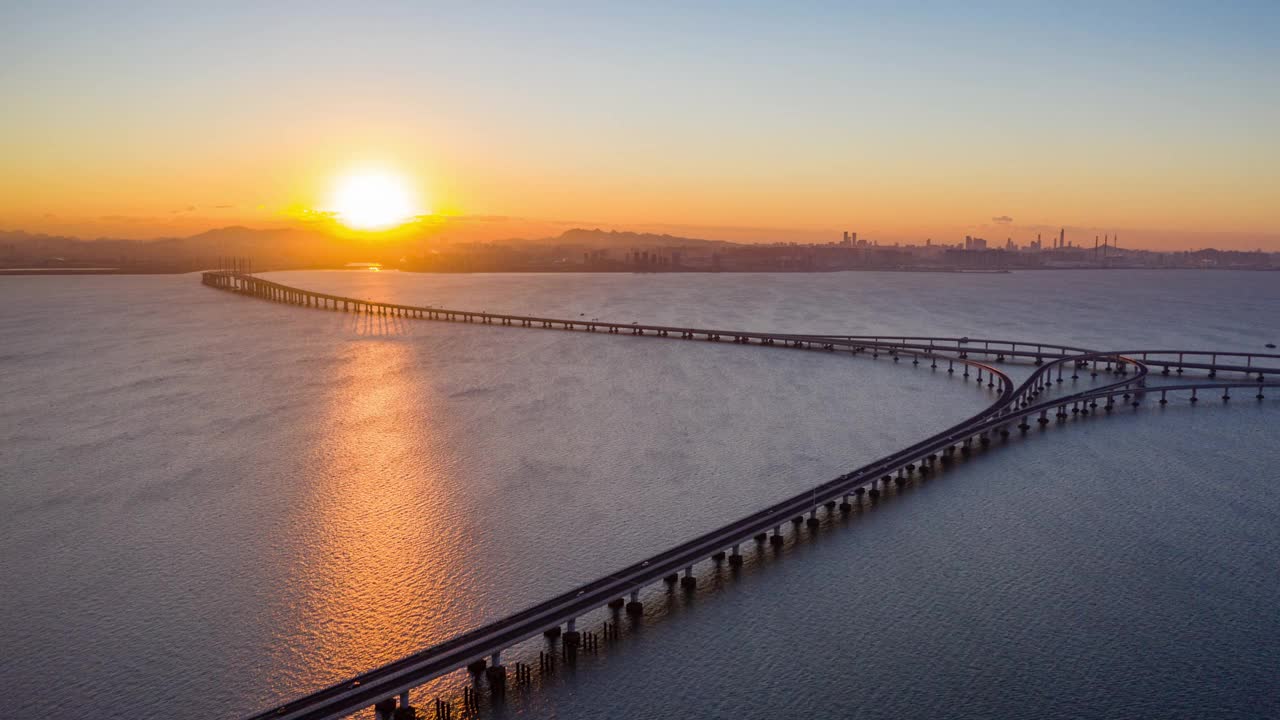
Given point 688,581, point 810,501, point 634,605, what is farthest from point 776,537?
point 634,605

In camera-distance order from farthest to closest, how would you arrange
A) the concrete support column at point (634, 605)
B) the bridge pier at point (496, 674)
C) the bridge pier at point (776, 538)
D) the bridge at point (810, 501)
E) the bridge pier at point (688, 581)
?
the bridge pier at point (776, 538) < the bridge pier at point (688, 581) < the concrete support column at point (634, 605) < the bridge pier at point (496, 674) < the bridge at point (810, 501)

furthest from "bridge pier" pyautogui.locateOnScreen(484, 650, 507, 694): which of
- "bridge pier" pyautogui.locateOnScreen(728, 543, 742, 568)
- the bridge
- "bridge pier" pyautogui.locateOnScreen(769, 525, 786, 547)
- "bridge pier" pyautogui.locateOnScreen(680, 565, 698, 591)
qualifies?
"bridge pier" pyautogui.locateOnScreen(769, 525, 786, 547)

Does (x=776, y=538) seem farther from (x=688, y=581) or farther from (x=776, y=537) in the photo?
(x=688, y=581)

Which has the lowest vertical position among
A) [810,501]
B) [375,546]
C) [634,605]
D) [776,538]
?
[375,546]

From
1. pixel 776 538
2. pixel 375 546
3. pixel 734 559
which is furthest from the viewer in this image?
pixel 375 546

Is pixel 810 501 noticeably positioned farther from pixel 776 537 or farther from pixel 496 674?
pixel 496 674

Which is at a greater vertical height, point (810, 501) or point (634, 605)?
point (810, 501)

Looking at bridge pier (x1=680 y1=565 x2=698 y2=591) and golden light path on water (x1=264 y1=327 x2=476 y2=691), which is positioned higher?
bridge pier (x1=680 y1=565 x2=698 y2=591)

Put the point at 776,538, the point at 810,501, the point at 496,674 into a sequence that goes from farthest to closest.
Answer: the point at 810,501 → the point at 776,538 → the point at 496,674

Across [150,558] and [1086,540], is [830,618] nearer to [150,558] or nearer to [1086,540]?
[1086,540]

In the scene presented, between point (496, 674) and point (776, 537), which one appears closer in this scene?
point (496, 674)

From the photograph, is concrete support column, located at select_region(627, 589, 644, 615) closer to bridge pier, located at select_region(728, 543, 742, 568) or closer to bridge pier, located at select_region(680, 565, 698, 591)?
bridge pier, located at select_region(680, 565, 698, 591)

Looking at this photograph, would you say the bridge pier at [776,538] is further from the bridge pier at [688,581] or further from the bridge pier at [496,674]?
the bridge pier at [496,674]

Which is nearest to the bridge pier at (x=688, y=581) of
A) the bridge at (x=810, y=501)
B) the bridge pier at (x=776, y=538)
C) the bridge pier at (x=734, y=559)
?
the bridge at (x=810, y=501)
